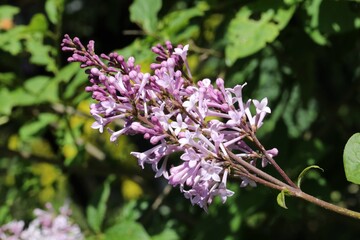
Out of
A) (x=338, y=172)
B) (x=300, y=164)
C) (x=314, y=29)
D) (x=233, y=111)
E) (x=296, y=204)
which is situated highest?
(x=233, y=111)

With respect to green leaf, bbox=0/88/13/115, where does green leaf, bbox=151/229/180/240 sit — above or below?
below

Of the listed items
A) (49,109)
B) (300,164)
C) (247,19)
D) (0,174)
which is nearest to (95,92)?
(247,19)

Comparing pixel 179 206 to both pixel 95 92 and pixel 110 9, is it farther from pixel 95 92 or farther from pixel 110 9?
pixel 95 92

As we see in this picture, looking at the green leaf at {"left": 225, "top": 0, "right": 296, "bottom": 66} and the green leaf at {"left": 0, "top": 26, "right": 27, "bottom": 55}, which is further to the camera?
the green leaf at {"left": 0, "top": 26, "right": 27, "bottom": 55}

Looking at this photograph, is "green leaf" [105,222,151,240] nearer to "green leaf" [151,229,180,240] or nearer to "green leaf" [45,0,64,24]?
"green leaf" [151,229,180,240]

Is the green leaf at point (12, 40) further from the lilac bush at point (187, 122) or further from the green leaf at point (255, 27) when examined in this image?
the lilac bush at point (187, 122)

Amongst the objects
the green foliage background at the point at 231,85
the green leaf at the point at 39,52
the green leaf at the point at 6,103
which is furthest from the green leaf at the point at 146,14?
the green leaf at the point at 6,103

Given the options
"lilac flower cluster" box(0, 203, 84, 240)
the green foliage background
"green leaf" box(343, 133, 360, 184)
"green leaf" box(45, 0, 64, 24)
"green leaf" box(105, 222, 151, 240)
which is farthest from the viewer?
"green leaf" box(45, 0, 64, 24)

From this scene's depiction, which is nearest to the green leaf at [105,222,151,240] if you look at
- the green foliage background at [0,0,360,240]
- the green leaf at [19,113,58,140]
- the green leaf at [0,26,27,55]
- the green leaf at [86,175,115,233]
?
the green foliage background at [0,0,360,240]
